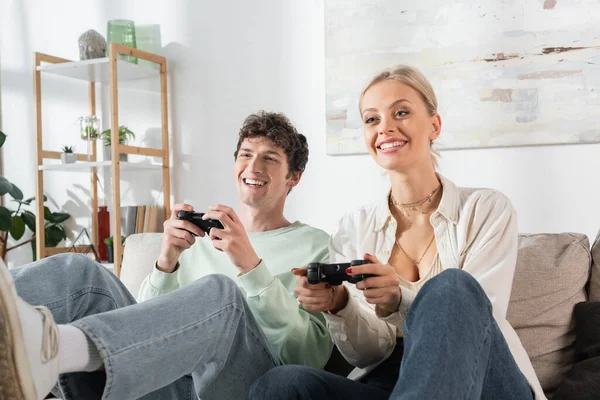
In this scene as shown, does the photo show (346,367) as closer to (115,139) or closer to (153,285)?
(153,285)

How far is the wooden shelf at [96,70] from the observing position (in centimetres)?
327

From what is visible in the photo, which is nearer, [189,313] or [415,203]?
[189,313]

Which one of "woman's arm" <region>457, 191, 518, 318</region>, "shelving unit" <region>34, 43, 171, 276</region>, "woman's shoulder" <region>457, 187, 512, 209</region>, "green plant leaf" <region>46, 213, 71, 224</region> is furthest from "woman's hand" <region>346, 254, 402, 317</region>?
"green plant leaf" <region>46, 213, 71, 224</region>

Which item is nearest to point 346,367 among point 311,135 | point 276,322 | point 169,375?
point 276,322

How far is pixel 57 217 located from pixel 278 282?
7.21ft

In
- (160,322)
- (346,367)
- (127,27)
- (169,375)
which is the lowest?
(346,367)

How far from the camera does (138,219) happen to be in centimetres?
334

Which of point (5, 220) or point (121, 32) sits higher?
point (121, 32)

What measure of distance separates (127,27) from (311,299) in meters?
2.22

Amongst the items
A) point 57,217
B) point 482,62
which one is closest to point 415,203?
point 482,62

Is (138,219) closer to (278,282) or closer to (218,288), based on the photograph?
(278,282)

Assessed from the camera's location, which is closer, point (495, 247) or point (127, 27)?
point (495, 247)

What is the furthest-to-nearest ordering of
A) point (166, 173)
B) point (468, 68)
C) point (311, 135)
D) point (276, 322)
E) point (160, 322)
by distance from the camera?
point (166, 173), point (311, 135), point (468, 68), point (276, 322), point (160, 322)

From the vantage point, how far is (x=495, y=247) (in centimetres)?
164
